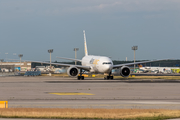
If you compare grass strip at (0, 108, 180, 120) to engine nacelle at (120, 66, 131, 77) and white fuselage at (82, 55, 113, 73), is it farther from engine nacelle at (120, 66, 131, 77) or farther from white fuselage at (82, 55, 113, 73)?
engine nacelle at (120, 66, 131, 77)

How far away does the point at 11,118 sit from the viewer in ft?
45.3

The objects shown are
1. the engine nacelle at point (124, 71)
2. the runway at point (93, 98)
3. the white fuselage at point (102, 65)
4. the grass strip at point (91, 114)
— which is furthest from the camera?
the engine nacelle at point (124, 71)

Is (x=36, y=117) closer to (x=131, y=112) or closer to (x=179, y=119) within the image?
(x=131, y=112)

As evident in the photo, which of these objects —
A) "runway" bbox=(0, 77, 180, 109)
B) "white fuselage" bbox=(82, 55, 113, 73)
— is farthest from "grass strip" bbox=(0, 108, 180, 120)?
"white fuselage" bbox=(82, 55, 113, 73)

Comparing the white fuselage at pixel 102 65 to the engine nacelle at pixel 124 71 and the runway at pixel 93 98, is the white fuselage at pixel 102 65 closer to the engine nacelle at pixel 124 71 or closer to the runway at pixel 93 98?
the engine nacelle at pixel 124 71

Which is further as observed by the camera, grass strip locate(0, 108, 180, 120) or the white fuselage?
the white fuselage

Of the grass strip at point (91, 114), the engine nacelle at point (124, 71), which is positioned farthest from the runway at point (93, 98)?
the engine nacelle at point (124, 71)

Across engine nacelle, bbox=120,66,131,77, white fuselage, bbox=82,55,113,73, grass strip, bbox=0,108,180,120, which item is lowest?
grass strip, bbox=0,108,180,120

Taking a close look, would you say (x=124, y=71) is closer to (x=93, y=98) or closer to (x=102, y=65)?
(x=102, y=65)

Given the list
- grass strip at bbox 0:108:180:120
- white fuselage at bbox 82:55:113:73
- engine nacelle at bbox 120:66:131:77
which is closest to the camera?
grass strip at bbox 0:108:180:120

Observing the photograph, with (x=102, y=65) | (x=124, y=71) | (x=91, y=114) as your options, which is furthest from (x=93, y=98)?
(x=124, y=71)

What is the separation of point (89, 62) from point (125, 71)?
350 inches

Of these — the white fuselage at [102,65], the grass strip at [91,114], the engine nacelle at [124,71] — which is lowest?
the grass strip at [91,114]

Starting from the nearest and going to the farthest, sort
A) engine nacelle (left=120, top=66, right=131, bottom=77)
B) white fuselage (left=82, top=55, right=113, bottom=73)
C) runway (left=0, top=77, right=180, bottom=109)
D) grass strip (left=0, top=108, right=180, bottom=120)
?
grass strip (left=0, top=108, right=180, bottom=120)
runway (left=0, top=77, right=180, bottom=109)
white fuselage (left=82, top=55, right=113, bottom=73)
engine nacelle (left=120, top=66, right=131, bottom=77)
